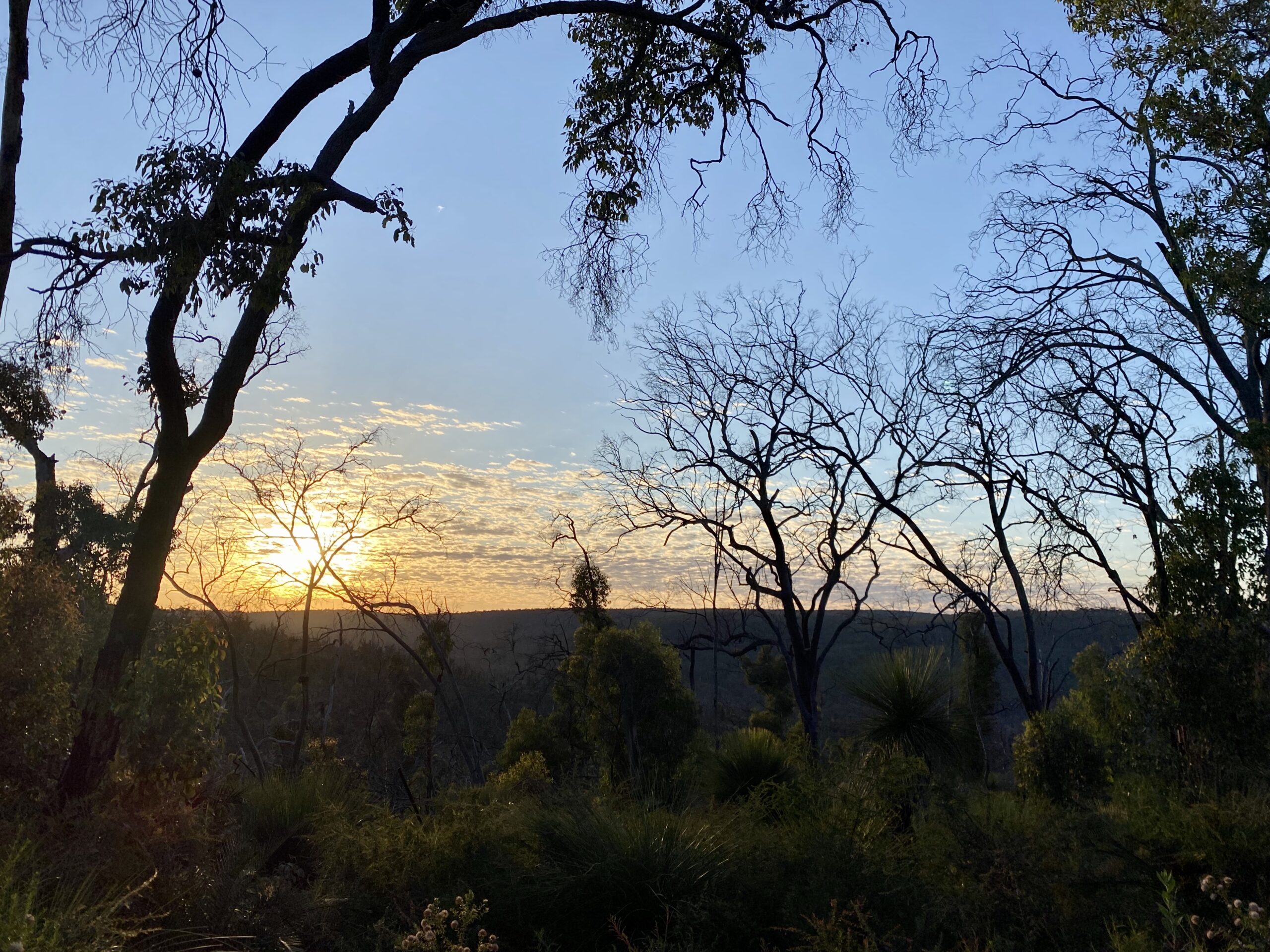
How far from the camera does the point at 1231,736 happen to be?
987cm

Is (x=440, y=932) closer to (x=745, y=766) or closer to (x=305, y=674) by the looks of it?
(x=745, y=766)

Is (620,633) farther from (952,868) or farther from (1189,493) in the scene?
(952,868)

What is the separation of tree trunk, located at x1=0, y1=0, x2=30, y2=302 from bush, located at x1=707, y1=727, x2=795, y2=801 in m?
9.99

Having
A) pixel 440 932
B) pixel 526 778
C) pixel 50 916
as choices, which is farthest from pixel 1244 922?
pixel 526 778

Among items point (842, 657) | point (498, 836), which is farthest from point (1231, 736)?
point (842, 657)

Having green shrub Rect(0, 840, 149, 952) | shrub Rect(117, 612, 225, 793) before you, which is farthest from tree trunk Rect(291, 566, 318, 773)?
green shrub Rect(0, 840, 149, 952)

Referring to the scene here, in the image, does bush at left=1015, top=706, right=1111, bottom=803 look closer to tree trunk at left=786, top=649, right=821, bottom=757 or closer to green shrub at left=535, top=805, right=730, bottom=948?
tree trunk at left=786, top=649, right=821, bottom=757

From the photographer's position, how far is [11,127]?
26.1 ft

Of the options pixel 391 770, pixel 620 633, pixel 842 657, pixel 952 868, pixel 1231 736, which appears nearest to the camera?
pixel 952 868

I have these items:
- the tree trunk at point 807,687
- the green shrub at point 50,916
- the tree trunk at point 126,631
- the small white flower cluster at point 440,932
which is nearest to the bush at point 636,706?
the tree trunk at point 807,687

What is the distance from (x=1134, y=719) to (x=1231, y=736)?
1016mm

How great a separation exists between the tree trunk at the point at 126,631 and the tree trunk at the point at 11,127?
250cm

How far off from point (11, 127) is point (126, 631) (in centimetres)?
455

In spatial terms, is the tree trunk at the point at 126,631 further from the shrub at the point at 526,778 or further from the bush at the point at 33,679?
the shrub at the point at 526,778
